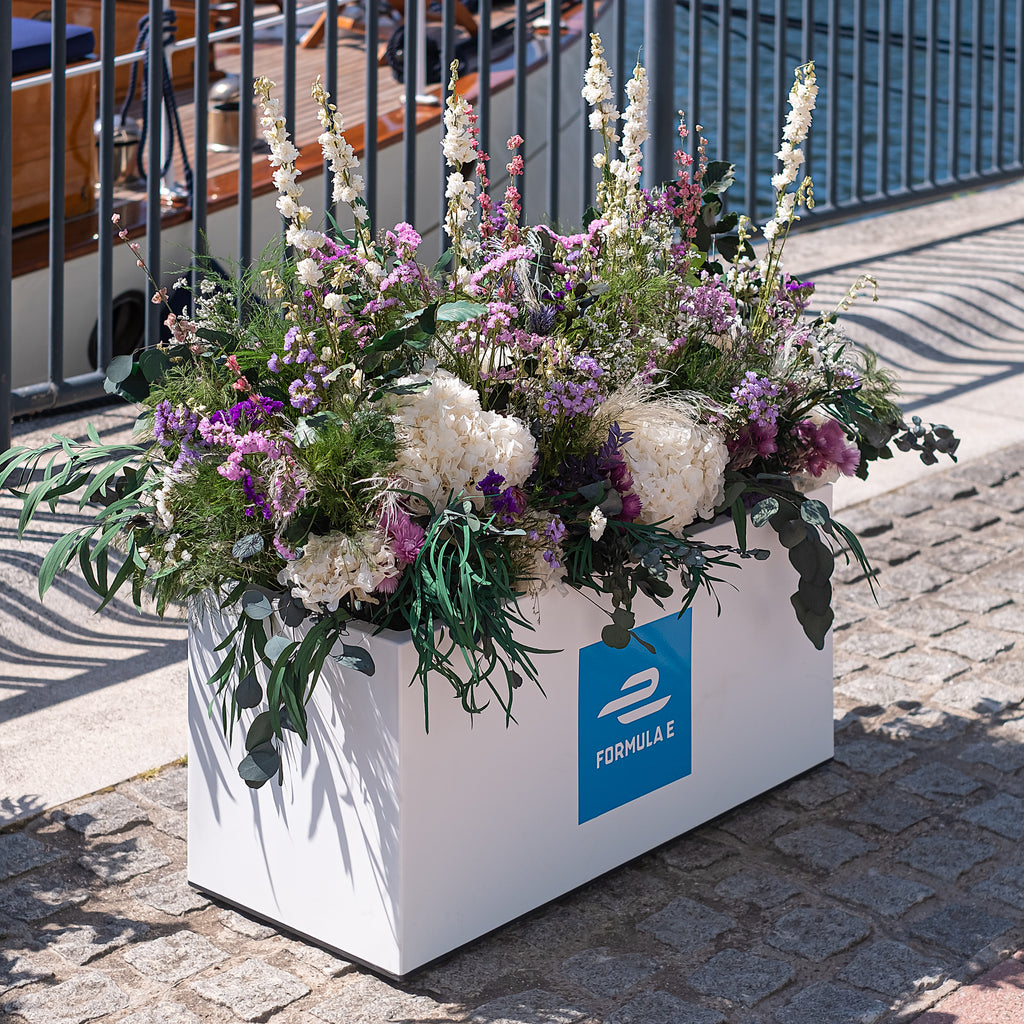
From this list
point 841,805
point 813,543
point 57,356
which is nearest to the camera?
point 813,543

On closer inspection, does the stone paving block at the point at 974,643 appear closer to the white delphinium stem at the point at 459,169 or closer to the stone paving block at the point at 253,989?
the white delphinium stem at the point at 459,169

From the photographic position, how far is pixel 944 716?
12.3 ft

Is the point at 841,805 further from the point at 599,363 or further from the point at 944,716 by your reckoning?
the point at 599,363

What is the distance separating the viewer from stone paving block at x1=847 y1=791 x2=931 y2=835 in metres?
3.28

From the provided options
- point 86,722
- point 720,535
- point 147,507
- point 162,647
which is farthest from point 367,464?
point 162,647

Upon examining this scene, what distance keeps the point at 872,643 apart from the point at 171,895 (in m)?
2.01

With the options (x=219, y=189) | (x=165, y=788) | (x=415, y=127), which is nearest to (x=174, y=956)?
(x=165, y=788)

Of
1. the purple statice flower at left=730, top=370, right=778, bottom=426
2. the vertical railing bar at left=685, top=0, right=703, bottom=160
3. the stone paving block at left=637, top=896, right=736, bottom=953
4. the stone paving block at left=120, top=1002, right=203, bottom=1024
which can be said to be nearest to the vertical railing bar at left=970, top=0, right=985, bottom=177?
the vertical railing bar at left=685, top=0, right=703, bottom=160

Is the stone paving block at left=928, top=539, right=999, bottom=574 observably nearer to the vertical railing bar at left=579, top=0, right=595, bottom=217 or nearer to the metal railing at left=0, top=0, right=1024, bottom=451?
the metal railing at left=0, top=0, right=1024, bottom=451

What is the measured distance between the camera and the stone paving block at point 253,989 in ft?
8.65

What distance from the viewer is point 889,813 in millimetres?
3320

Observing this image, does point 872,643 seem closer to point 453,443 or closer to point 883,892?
point 883,892

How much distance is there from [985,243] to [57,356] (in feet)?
16.4

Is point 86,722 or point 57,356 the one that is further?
point 57,356
